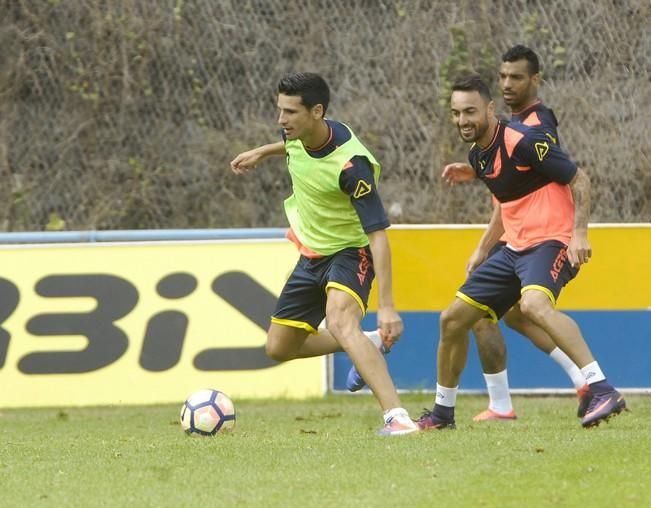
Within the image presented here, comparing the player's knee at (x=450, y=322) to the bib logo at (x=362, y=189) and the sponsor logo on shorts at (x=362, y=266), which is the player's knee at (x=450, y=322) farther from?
the bib logo at (x=362, y=189)

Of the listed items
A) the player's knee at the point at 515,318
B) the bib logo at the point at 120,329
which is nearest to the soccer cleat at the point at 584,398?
Answer: the player's knee at the point at 515,318

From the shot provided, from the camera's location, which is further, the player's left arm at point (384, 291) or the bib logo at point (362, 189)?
the bib logo at point (362, 189)

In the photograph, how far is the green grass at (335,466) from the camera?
5.68 metres

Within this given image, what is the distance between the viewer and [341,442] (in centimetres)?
725

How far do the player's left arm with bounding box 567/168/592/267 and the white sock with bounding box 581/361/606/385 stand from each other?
1.82 feet

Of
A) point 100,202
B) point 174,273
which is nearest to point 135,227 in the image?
point 100,202

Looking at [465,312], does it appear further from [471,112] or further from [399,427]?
[471,112]

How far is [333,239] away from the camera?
803 centimetres

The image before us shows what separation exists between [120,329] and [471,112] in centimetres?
405

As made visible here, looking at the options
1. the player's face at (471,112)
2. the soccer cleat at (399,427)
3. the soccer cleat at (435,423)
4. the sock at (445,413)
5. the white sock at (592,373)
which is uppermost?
the player's face at (471,112)

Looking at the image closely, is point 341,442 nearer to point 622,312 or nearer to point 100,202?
point 622,312

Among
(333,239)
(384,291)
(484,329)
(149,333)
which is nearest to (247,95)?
(149,333)

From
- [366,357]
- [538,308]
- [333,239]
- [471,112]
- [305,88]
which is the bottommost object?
[366,357]

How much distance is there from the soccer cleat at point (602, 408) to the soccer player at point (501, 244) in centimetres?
29
